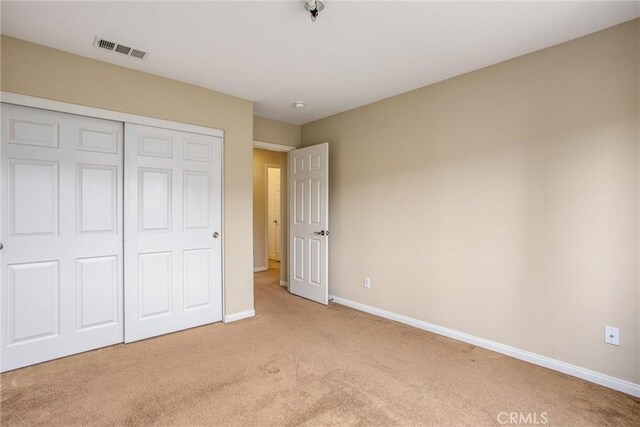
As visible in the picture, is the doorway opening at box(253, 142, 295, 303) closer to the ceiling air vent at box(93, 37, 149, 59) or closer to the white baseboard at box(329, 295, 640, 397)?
the ceiling air vent at box(93, 37, 149, 59)

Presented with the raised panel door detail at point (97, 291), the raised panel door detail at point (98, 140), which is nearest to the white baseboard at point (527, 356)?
the raised panel door detail at point (97, 291)

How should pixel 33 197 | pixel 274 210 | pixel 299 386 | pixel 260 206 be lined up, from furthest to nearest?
1. pixel 274 210
2. pixel 260 206
3. pixel 33 197
4. pixel 299 386

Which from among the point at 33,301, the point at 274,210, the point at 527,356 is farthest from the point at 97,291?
the point at 274,210

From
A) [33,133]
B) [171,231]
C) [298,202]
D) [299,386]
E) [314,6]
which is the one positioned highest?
[314,6]

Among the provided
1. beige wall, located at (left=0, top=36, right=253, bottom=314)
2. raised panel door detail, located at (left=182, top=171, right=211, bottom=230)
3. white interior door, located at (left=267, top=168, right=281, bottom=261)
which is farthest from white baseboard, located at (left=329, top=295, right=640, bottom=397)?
→ white interior door, located at (left=267, top=168, right=281, bottom=261)

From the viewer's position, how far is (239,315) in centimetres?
354

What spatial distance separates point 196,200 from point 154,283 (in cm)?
88

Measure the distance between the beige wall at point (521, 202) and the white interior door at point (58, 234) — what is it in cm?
263

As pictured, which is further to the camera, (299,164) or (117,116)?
(299,164)

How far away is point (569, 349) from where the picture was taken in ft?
7.82

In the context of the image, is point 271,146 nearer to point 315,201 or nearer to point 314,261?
point 315,201

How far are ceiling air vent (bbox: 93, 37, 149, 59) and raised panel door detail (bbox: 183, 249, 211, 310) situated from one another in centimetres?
178

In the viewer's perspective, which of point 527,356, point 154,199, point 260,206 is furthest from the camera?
point 260,206

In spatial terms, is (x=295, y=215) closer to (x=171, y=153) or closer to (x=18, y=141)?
(x=171, y=153)
